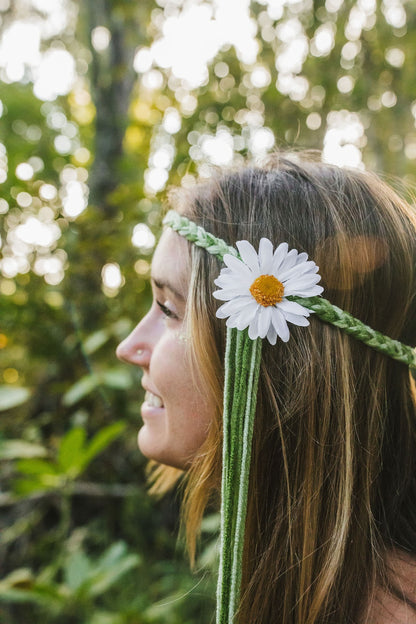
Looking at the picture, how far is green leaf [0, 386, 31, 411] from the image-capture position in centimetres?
183

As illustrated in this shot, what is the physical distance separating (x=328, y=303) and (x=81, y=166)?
174 cm

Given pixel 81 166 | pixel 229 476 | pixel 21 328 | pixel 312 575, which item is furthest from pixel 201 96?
pixel 312 575

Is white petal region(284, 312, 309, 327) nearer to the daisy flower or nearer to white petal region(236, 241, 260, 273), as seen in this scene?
the daisy flower

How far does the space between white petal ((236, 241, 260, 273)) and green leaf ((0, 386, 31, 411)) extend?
41.8 inches

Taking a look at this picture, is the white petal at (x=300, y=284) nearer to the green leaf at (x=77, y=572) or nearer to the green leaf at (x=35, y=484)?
the green leaf at (x=35, y=484)

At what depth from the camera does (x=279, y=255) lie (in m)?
1.16

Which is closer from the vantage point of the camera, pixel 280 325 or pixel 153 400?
pixel 280 325

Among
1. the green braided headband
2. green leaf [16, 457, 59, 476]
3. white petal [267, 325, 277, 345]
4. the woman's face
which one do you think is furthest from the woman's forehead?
green leaf [16, 457, 59, 476]

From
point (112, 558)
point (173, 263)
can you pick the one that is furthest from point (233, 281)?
point (112, 558)

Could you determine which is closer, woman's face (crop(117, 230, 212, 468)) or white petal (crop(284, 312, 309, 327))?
white petal (crop(284, 312, 309, 327))

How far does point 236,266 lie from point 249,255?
0.13 feet

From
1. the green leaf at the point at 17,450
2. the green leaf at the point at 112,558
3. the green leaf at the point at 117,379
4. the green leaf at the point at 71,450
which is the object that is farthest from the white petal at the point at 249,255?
the green leaf at the point at 112,558

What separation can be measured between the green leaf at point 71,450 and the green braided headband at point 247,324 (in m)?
0.92

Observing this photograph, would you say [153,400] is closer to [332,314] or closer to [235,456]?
[235,456]
